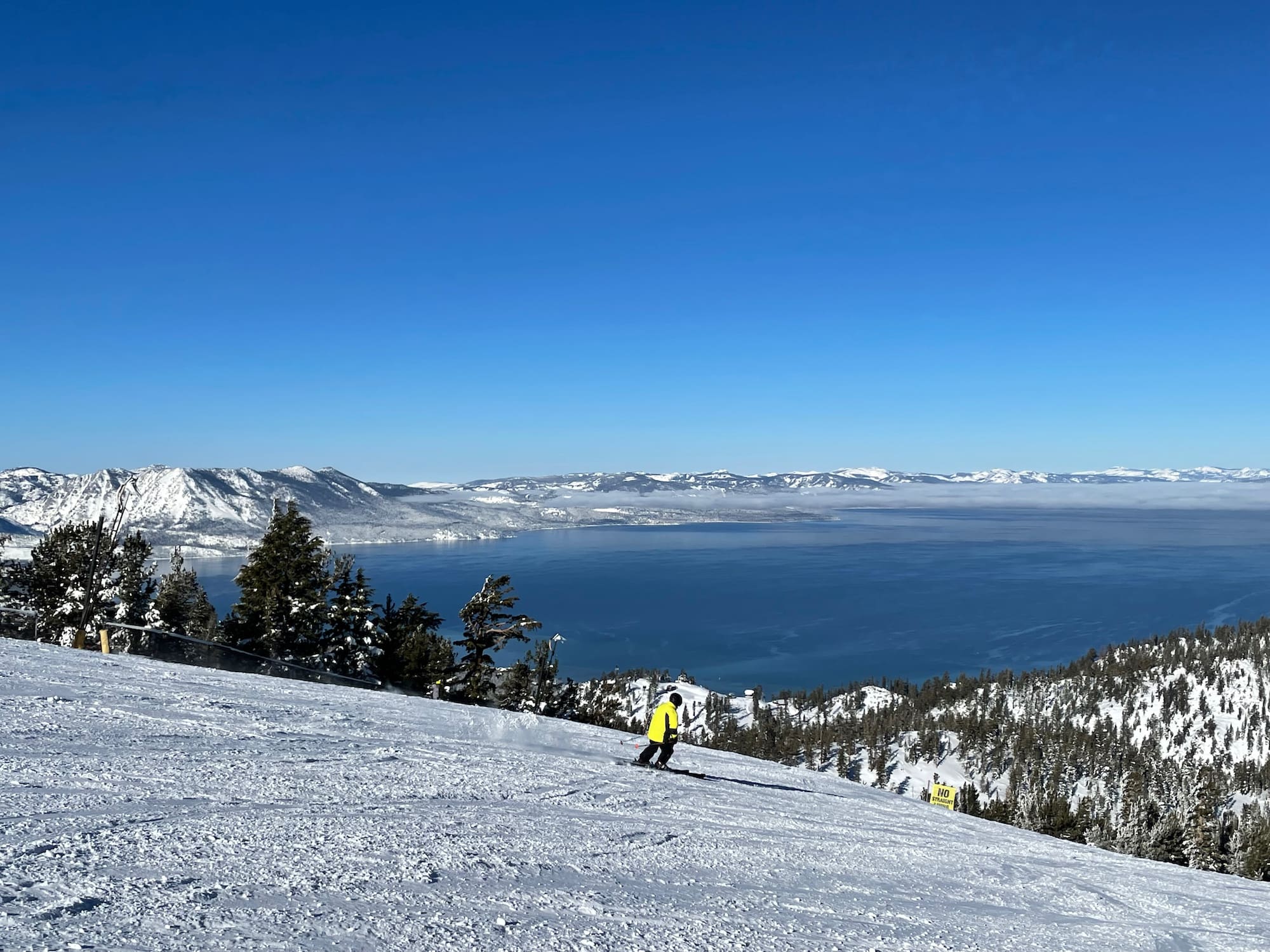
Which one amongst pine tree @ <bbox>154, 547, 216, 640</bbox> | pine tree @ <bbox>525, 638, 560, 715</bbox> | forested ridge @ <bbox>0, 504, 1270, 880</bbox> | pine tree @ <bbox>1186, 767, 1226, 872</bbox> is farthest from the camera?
pine tree @ <bbox>1186, 767, 1226, 872</bbox>

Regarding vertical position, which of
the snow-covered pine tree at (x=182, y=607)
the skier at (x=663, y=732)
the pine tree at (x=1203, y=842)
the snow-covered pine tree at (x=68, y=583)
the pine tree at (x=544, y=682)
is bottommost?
the pine tree at (x=1203, y=842)

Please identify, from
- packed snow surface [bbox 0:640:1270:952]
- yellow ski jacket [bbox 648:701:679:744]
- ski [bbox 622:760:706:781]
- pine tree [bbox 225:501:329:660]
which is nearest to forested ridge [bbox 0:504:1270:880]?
pine tree [bbox 225:501:329:660]

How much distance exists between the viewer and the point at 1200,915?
10.0m

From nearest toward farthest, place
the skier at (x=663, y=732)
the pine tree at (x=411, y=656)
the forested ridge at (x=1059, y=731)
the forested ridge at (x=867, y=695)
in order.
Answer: the skier at (x=663, y=732)
the forested ridge at (x=867, y=695)
the pine tree at (x=411, y=656)
the forested ridge at (x=1059, y=731)

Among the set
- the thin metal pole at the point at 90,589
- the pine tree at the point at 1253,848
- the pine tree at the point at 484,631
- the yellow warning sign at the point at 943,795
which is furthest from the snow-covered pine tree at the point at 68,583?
the pine tree at the point at 1253,848

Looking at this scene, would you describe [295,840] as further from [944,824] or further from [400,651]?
[400,651]

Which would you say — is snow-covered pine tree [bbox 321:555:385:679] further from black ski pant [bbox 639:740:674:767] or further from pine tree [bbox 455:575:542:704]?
black ski pant [bbox 639:740:674:767]

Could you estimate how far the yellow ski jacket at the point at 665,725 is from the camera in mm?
13430

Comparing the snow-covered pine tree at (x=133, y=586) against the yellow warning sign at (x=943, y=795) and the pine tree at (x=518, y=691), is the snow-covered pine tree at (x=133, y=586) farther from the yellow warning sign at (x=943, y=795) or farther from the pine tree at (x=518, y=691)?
the yellow warning sign at (x=943, y=795)

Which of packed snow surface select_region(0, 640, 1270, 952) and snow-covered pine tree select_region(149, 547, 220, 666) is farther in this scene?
snow-covered pine tree select_region(149, 547, 220, 666)

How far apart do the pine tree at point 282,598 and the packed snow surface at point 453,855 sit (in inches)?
748

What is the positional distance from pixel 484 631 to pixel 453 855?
29.2 meters

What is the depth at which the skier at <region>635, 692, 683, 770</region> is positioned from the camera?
526 inches

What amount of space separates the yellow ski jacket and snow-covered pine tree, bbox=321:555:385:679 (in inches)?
949
